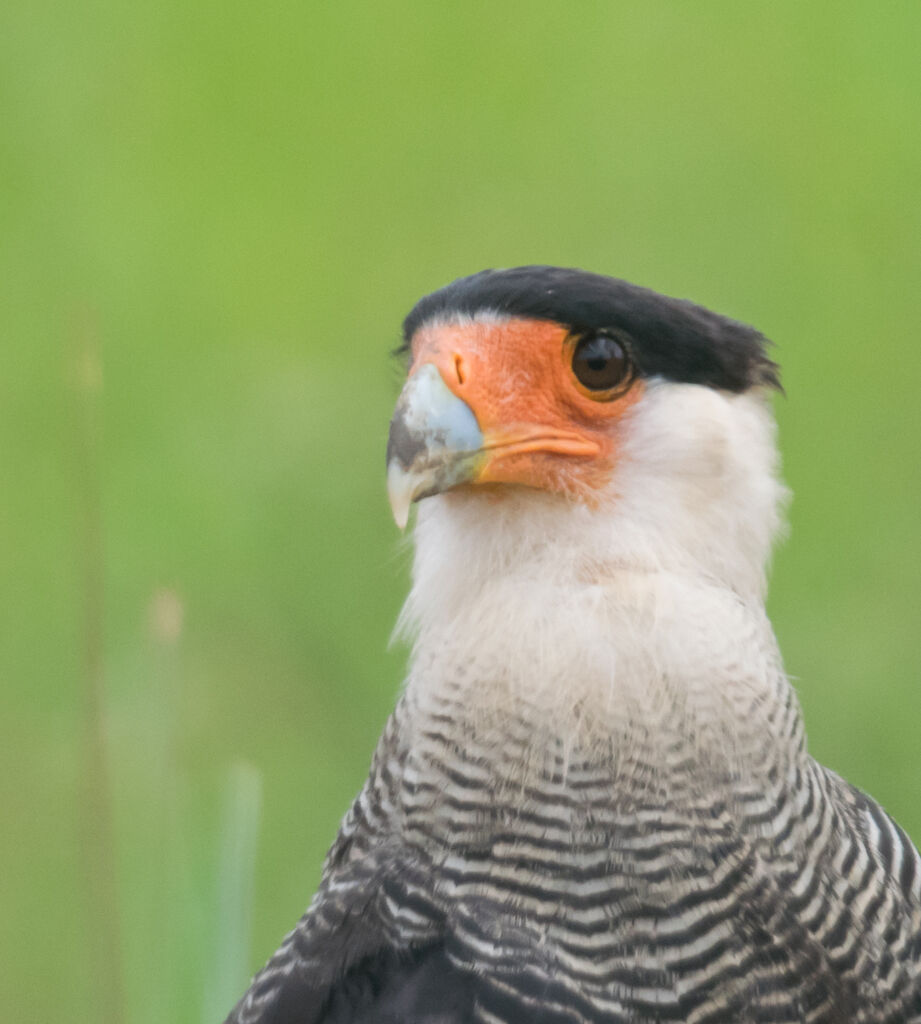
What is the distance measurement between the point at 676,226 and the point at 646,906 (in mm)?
2774

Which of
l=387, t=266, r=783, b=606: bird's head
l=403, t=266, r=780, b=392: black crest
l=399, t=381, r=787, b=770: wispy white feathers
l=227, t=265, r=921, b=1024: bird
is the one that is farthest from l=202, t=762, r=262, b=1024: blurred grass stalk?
l=403, t=266, r=780, b=392: black crest

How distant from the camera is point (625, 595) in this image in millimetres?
1424

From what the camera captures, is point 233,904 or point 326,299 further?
point 326,299

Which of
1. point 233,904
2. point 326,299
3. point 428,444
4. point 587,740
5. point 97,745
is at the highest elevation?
point 428,444

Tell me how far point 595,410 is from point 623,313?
0.32 feet

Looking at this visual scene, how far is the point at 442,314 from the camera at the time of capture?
1.51 m

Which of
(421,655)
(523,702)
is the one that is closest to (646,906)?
(523,702)

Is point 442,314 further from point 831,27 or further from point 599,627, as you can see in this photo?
point 831,27

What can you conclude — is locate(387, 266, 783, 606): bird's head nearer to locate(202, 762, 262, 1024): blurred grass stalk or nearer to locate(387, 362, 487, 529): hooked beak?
locate(387, 362, 487, 529): hooked beak

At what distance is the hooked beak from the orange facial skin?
0.04 ft

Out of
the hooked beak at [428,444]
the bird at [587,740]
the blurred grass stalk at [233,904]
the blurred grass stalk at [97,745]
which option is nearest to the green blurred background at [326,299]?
the blurred grass stalk at [97,745]

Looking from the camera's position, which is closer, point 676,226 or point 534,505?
point 534,505

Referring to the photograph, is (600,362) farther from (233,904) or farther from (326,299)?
(326,299)

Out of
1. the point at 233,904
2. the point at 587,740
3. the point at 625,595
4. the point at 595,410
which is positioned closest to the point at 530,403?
the point at 595,410
